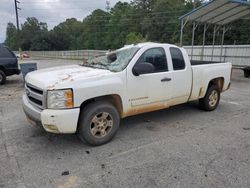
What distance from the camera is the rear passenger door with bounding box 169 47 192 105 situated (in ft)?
16.4

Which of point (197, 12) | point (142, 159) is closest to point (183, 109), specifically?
point (142, 159)

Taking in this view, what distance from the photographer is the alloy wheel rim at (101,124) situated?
3938 millimetres

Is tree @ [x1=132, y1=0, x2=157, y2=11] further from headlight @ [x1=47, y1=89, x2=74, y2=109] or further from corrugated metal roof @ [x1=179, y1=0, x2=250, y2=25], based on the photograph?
headlight @ [x1=47, y1=89, x2=74, y2=109]

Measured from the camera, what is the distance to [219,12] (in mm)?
13359

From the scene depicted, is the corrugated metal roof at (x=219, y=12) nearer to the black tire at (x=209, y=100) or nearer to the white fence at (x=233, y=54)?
the white fence at (x=233, y=54)

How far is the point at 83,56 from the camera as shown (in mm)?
34594

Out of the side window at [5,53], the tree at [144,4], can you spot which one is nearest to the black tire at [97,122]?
the side window at [5,53]

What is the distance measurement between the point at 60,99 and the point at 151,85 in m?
1.81

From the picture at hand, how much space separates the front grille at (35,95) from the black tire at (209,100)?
13.3ft

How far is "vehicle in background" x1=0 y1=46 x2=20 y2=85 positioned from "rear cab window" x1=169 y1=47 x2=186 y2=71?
831cm

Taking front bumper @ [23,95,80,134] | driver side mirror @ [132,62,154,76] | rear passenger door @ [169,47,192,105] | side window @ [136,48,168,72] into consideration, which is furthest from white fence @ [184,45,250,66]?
front bumper @ [23,95,80,134]

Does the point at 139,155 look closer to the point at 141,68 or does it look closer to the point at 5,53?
the point at 141,68

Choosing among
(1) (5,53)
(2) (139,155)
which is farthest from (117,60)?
(1) (5,53)

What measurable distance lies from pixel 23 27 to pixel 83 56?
2834 inches
